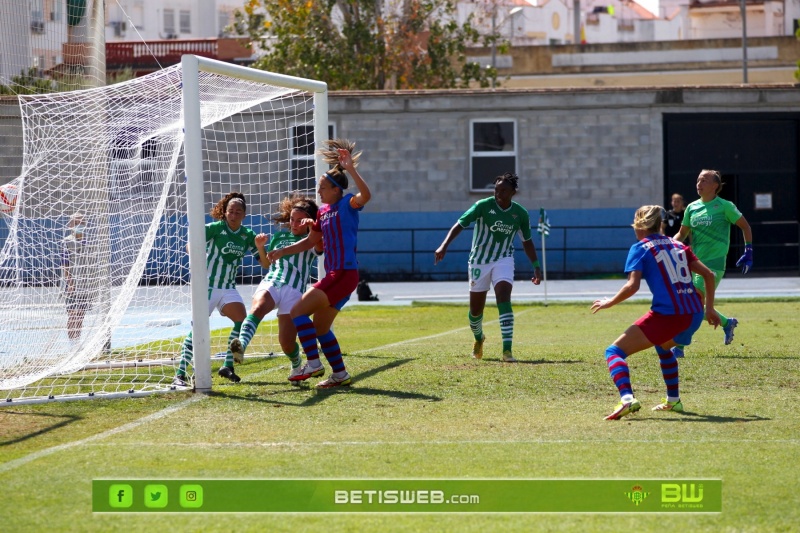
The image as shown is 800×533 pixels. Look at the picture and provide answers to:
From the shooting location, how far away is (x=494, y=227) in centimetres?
A: 1250

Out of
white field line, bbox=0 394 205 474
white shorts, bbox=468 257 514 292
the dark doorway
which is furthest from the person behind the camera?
the dark doorway

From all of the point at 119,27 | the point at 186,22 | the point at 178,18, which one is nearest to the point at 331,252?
the point at 119,27

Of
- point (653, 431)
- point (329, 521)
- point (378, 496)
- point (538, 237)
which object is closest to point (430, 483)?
point (378, 496)

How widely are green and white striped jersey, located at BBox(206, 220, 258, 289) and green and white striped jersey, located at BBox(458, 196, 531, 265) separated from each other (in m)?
2.55

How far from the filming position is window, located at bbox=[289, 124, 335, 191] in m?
15.5

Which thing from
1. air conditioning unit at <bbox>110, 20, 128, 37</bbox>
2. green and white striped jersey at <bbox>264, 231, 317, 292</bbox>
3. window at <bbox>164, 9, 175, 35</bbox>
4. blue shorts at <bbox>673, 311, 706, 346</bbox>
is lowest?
blue shorts at <bbox>673, 311, 706, 346</bbox>

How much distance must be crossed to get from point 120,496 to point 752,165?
28.3 metres

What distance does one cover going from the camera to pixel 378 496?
5.83 meters

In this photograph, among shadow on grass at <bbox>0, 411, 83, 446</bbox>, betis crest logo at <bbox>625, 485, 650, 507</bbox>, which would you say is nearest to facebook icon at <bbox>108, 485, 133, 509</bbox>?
shadow on grass at <bbox>0, 411, 83, 446</bbox>

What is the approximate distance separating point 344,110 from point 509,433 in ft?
74.8

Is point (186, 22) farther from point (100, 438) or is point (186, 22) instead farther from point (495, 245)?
point (100, 438)

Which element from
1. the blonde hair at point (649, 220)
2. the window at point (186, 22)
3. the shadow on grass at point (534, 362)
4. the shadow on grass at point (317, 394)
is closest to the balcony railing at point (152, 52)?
the window at point (186, 22)

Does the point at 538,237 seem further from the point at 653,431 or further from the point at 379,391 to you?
the point at 653,431

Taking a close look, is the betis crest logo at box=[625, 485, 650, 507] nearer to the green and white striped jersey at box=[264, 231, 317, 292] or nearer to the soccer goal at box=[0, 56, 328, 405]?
the soccer goal at box=[0, 56, 328, 405]
